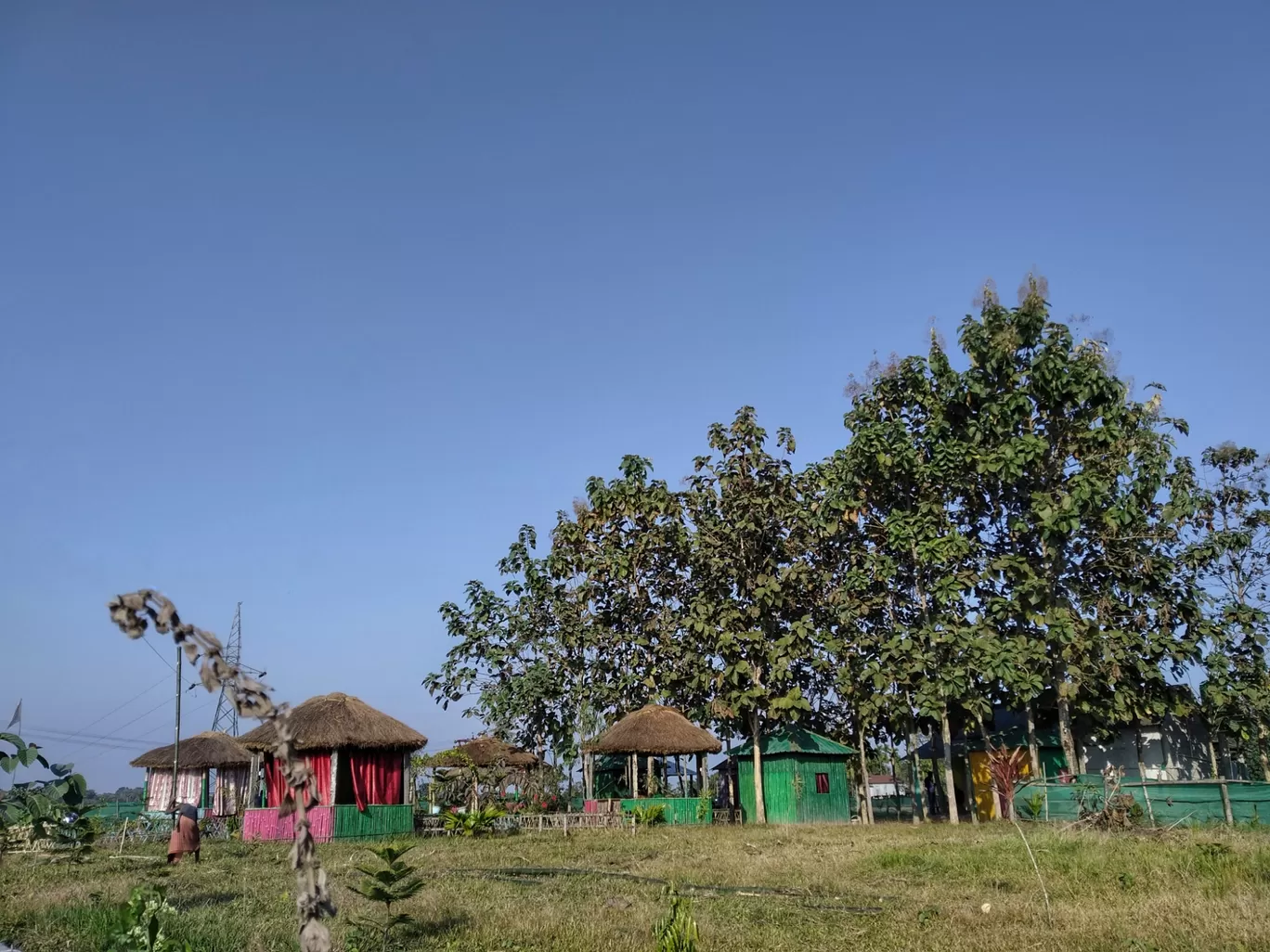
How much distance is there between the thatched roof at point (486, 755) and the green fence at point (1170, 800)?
1842 cm

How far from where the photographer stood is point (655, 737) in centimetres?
3384

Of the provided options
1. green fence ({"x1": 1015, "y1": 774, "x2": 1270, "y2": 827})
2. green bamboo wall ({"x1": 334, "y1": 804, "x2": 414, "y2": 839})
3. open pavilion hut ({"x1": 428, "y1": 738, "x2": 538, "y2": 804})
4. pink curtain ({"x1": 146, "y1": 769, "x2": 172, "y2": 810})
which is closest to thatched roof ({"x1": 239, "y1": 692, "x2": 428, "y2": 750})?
green bamboo wall ({"x1": 334, "y1": 804, "x2": 414, "y2": 839})

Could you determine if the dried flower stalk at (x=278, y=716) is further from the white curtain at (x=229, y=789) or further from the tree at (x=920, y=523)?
the white curtain at (x=229, y=789)

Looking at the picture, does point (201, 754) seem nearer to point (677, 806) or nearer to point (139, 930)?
point (677, 806)

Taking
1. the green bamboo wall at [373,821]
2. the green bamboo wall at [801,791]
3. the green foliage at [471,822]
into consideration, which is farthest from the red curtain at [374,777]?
the green bamboo wall at [801,791]

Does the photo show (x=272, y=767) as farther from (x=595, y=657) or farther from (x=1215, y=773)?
(x=1215, y=773)

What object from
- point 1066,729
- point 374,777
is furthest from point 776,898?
point 1066,729

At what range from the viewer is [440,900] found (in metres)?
13.0

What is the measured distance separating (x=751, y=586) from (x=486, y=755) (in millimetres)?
11793

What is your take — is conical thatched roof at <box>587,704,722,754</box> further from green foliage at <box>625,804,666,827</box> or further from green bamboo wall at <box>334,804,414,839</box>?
green bamboo wall at <box>334,804,414,839</box>

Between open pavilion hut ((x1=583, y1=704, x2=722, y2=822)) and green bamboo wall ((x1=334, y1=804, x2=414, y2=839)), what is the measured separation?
285 inches

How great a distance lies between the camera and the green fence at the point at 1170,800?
19.8 m

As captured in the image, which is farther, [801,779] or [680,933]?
[801,779]

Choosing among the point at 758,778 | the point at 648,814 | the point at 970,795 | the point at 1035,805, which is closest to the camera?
the point at 1035,805
